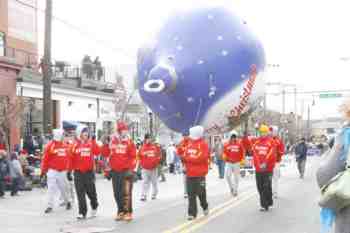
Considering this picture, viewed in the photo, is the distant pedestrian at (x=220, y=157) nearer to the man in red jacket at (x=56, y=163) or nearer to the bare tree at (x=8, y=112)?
the bare tree at (x=8, y=112)

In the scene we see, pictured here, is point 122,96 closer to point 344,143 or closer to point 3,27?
point 3,27

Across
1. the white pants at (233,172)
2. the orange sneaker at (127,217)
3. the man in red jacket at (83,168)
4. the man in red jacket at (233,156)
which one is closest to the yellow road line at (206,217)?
the white pants at (233,172)

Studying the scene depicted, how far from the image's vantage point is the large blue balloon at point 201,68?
9.57 m

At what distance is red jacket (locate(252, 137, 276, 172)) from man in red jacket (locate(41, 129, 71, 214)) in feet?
12.1

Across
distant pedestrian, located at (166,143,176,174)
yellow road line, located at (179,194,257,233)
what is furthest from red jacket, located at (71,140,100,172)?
distant pedestrian, located at (166,143,176,174)

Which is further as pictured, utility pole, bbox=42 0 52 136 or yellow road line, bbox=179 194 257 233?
utility pole, bbox=42 0 52 136

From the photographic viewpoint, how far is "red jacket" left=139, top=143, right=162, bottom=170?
50.1ft

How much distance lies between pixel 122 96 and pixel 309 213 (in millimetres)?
27931

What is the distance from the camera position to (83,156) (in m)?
11.1

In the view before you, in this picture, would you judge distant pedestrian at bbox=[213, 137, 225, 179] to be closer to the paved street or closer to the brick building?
the paved street

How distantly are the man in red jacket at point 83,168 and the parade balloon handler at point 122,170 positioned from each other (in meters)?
0.42

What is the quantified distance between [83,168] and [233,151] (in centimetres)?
495

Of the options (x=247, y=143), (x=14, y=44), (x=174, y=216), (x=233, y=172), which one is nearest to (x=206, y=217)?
(x=174, y=216)

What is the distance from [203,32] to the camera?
31.8ft
